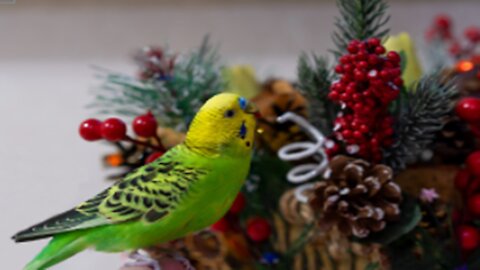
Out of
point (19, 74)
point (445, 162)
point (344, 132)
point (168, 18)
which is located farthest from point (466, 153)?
point (168, 18)

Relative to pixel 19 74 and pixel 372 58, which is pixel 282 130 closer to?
pixel 372 58

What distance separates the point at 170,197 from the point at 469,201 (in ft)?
0.79

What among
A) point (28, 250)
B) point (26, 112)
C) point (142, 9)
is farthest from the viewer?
point (142, 9)

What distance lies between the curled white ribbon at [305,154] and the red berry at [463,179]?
0.10 m

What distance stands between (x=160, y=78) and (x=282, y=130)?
111 mm

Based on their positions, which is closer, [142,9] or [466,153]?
[466,153]

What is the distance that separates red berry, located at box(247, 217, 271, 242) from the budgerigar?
0.49 feet

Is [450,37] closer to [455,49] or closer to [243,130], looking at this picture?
[455,49]

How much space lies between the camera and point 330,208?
1.28 feet

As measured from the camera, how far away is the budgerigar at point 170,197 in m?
0.30

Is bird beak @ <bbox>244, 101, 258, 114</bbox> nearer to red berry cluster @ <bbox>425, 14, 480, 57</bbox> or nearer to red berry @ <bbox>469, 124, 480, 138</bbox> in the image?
red berry @ <bbox>469, 124, 480, 138</bbox>

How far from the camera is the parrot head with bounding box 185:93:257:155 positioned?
0.32 meters

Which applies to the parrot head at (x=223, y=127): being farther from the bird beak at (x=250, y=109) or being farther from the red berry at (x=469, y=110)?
the red berry at (x=469, y=110)

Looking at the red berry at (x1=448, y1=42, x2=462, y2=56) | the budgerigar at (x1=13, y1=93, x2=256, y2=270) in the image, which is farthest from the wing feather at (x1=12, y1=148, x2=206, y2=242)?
the red berry at (x1=448, y1=42, x2=462, y2=56)
